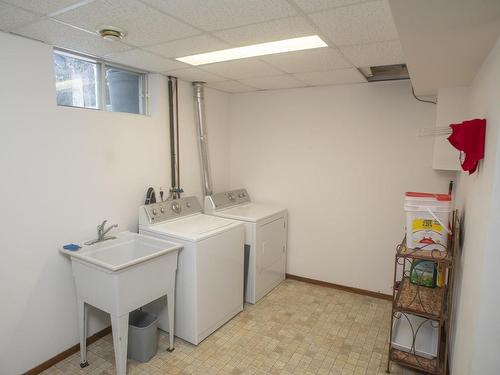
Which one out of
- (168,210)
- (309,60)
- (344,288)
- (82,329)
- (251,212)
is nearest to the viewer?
(82,329)

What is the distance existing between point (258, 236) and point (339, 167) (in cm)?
113

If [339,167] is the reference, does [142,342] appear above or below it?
below

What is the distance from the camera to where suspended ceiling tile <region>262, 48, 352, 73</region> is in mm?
2164

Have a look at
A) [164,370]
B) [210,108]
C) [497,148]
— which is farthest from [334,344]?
[210,108]

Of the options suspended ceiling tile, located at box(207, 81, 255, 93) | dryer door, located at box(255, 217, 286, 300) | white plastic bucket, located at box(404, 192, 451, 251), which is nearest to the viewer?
white plastic bucket, located at box(404, 192, 451, 251)

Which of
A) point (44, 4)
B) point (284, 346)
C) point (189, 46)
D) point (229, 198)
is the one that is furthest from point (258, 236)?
point (44, 4)

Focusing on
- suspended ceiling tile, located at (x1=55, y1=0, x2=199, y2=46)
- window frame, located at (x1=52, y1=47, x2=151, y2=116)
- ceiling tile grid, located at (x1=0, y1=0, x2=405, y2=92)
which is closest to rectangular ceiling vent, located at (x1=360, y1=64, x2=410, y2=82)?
ceiling tile grid, located at (x1=0, y1=0, x2=405, y2=92)

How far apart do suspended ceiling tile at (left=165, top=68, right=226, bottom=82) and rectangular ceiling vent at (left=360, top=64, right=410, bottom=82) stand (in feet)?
4.55

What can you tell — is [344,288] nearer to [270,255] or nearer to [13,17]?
[270,255]

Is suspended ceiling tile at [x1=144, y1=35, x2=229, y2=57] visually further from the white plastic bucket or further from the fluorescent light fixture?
the white plastic bucket

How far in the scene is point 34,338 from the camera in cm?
213

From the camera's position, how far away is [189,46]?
2.08 meters

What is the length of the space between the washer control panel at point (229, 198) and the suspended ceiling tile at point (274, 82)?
3.96 feet

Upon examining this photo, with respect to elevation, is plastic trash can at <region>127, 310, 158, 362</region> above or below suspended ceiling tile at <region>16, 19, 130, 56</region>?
below
